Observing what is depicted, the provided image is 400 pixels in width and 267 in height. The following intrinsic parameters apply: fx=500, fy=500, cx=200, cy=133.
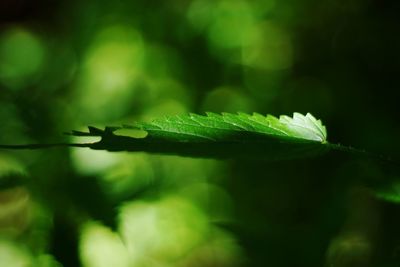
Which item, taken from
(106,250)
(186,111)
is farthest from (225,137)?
(186,111)

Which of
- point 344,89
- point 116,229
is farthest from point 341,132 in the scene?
point 116,229

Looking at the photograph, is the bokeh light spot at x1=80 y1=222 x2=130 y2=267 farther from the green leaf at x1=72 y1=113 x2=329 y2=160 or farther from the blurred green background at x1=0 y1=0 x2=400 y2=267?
the green leaf at x1=72 y1=113 x2=329 y2=160

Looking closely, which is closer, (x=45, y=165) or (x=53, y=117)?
(x=45, y=165)

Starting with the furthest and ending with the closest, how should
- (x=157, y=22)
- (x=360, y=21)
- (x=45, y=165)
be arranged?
(x=157, y=22) → (x=360, y=21) → (x=45, y=165)

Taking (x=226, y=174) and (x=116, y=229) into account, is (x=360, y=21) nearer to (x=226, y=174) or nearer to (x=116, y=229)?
(x=226, y=174)

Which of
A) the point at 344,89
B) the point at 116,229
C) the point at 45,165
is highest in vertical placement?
the point at 344,89

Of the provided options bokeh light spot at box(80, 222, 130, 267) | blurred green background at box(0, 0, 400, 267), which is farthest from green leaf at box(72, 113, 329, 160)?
bokeh light spot at box(80, 222, 130, 267)
